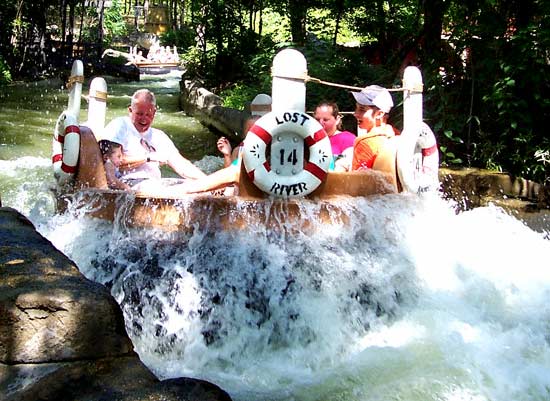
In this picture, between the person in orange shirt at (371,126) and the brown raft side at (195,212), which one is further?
the person in orange shirt at (371,126)

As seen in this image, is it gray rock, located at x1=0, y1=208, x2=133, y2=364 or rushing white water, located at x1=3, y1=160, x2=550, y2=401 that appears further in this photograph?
rushing white water, located at x1=3, y1=160, x2=550, y2=401

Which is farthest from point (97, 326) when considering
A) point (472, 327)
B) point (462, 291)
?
point (462, 291)

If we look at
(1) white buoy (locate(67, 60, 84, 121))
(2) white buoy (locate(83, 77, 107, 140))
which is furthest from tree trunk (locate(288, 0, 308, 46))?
(1) white buoy (locate(67, 60, 84, 121))

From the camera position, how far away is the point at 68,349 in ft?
7.19

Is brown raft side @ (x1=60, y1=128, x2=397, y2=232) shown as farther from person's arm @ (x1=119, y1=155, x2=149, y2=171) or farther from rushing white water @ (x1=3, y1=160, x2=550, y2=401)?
person's arm @ (x1=119, y1=155, x2=149, y2=171)

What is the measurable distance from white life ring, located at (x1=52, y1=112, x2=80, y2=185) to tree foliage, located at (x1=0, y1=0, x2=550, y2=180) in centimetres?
436

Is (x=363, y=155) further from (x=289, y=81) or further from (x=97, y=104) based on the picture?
(x=97, y=104)

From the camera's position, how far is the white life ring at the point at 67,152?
419 cm

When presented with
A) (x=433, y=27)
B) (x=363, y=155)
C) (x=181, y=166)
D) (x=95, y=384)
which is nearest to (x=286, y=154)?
(x=363, y=155)

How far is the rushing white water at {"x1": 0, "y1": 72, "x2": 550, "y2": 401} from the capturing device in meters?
3.39

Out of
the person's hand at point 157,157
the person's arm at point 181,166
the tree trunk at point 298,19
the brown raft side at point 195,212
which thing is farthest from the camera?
the tree trunk at point 298,19

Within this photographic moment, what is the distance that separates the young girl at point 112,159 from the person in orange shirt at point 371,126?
1.62 metres

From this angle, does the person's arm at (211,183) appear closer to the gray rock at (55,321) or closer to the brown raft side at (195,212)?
the brown raft side at (195,212)

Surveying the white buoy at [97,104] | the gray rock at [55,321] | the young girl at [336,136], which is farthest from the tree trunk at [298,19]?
the gray rock at [55,321]
